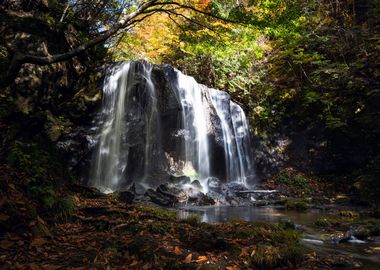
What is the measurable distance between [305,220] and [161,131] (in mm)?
8518

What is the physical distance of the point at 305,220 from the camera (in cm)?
916

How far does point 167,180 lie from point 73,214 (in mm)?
8780

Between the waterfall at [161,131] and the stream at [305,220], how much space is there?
436 centimetres

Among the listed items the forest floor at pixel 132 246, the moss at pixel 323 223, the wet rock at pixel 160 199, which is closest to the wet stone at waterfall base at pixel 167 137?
the wet rock at pixel 160 199

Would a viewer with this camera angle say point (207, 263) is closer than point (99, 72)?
Yes

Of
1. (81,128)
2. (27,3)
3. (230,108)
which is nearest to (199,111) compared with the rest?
(230,108)

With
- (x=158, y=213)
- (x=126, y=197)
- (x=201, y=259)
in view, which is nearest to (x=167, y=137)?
(x=126, y=197)

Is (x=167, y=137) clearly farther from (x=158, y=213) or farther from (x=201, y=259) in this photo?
(x=201, y=259)

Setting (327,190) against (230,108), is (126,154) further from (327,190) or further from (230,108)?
(327,190)

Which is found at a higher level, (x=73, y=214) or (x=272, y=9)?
(x=272, y=9)

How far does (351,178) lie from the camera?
16.2 metres

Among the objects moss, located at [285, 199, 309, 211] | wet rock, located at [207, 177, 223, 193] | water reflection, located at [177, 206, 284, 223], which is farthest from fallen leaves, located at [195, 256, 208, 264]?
wet rock, located at [207, 177, 223, 193]

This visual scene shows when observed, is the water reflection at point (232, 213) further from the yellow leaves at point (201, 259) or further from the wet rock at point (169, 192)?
the yellow leaves at point (201, 259)

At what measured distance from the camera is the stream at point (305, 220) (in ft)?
18.1
